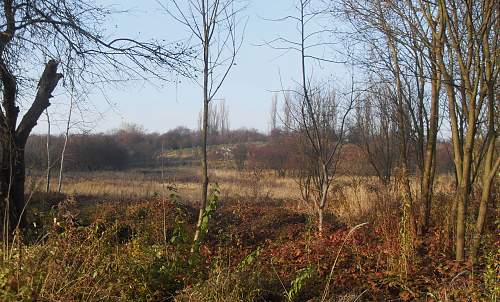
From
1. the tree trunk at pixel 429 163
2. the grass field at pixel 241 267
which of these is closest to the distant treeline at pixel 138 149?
the tree trunk at pixel 429 163

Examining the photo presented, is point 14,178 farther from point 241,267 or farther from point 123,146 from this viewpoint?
point 123,146

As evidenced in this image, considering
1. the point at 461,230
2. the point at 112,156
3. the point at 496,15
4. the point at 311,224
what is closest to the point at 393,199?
the point at 311,224

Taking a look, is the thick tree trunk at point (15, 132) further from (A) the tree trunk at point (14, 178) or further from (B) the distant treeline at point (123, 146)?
(B) the distant treeline at point (123, 146)

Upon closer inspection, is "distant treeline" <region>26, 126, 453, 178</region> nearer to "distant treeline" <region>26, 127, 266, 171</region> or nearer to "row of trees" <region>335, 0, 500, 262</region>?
"distant treeline" <region>26, 127, 266, 171</region>

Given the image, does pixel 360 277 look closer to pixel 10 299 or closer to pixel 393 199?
pixel 393 199

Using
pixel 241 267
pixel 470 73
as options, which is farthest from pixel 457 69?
pixel 241 267

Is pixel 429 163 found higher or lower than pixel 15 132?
lower

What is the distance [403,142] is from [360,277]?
3.12m

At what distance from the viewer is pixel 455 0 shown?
5434 millimetres

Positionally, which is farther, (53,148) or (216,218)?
(53,148)

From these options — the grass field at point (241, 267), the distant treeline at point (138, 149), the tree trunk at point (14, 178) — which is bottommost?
the grass field at point (241, 267)

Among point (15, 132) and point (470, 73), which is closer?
point (470, 73)

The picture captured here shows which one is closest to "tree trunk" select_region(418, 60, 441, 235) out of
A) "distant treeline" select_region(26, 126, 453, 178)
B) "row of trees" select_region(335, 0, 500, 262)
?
"row of trees" select_region(335, 0, 500, 262)

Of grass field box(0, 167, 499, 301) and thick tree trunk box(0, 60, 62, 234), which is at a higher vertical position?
thick tree trunk box(0, 60, 62, 234)
